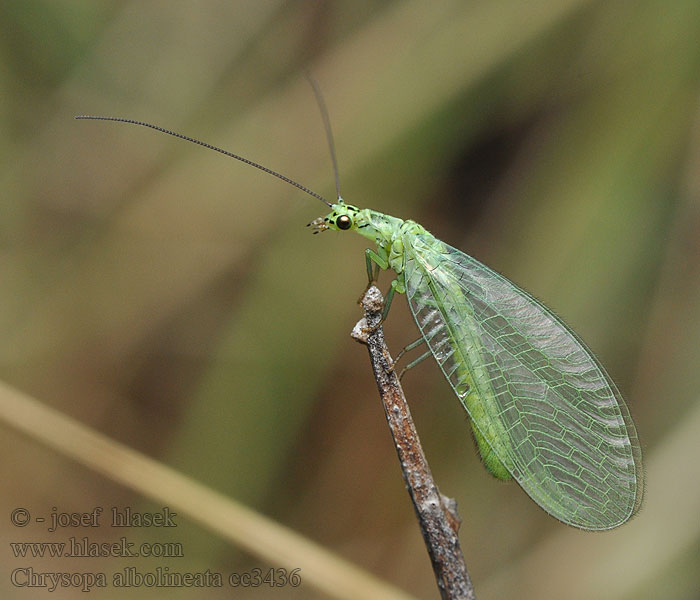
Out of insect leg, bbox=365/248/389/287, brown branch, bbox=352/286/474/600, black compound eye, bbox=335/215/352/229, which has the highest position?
black compound eye, bbox=335/215/352/229

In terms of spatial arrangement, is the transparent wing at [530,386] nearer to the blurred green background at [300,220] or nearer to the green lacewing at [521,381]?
the green lacewing at [521,381]

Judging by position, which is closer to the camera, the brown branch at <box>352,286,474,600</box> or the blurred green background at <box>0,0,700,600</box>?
the brown branch at <box>352,286,474,600</box>

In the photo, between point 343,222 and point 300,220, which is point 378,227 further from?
point 300,220

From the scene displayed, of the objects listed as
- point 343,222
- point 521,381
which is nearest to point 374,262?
point 343,222

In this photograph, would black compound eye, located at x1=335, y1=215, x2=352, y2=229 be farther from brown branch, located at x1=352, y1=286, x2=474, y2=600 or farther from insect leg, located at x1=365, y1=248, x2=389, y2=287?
brown branch, located at x1=352, y1=286, x2=474, y2=600

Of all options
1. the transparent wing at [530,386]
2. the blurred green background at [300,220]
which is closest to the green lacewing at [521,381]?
the transparent wing at [530,386]

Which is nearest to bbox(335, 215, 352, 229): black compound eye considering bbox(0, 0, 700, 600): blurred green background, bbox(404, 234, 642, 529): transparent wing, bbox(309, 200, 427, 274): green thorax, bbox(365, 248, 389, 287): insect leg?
bbox(309, 200, 427, 274): green thorax
